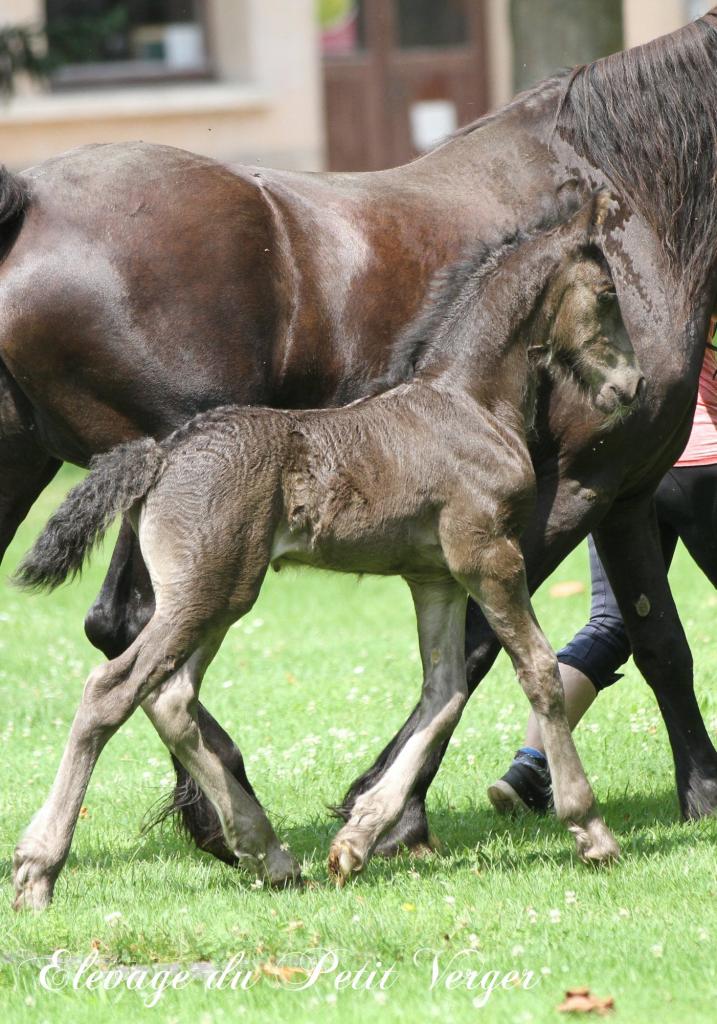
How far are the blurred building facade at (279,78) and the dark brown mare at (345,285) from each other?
13.9 m

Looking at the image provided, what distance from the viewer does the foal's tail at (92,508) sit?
13.8 ft

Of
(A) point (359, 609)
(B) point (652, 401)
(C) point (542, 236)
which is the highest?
(C) point (542, 236)

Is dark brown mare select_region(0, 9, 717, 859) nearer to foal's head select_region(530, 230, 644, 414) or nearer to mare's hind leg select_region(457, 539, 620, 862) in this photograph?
foal's head select_region(530, 230, 644, 414)

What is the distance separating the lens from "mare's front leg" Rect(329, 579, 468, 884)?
14.6 feet

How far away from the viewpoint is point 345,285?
458cm

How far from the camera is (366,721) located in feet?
22.2

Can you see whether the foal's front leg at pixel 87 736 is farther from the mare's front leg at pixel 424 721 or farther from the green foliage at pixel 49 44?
the green foliage at pixel 49 44

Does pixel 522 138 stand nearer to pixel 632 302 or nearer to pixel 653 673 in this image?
pixel 632 302

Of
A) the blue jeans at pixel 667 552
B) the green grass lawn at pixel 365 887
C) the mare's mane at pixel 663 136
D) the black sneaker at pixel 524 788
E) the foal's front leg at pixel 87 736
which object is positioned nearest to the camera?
the green grass lawn at pixel 365 887

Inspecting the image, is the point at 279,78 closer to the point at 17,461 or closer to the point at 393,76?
the point at 393,76

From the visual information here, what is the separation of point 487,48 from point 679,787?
1836 cm

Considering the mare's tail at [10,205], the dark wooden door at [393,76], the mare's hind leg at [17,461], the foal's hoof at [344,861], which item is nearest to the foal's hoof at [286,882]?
the foal's hoof at [344,861]

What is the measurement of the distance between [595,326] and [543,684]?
1.09 m

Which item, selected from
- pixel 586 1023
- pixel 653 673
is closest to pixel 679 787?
pixel 653 673
